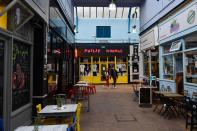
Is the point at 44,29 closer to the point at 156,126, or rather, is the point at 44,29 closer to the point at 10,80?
the point at 10,80

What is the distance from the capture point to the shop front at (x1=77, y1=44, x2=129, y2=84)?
24188mm

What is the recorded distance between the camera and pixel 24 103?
689 centimetres

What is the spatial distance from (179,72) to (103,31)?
15555 millimetres

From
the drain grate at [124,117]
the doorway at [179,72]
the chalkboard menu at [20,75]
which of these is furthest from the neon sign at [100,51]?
the chalkboard menu at [20,75]

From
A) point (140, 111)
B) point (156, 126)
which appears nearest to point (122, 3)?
point (140, 111)

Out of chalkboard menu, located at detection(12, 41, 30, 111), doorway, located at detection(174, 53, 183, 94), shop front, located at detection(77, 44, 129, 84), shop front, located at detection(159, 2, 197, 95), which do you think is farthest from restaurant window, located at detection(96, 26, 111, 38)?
chalkboard menu, located at detection(12, 41, 30, 111)

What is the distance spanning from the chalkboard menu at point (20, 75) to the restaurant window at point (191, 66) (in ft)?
19.3

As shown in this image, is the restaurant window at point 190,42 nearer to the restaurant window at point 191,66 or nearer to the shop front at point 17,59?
the restaurant window at point 191,66

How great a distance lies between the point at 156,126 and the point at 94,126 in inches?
67.7

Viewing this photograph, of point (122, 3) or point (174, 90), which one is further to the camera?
point (122, 3)

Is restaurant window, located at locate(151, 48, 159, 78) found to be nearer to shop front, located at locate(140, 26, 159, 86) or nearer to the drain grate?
shop front, located at locate(140, 26, 159, 86)

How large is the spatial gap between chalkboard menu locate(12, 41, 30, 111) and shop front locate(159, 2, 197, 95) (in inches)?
226

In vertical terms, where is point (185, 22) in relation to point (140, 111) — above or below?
above

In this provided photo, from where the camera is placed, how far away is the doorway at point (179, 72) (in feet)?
35.5
